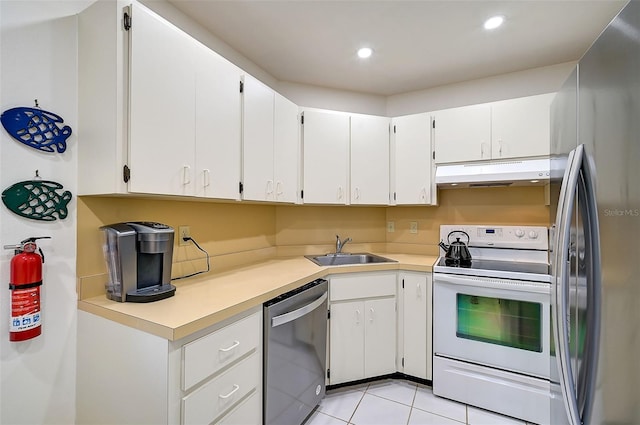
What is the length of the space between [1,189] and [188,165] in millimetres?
666

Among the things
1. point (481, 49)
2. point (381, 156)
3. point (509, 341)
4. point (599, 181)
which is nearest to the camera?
point (599, 181)

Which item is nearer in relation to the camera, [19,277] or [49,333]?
[19,277]

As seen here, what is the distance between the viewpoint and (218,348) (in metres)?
1.18

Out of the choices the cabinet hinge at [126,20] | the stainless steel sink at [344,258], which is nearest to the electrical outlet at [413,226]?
the stainless steel sink at [344,258]

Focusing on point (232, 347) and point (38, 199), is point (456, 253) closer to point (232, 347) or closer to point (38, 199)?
point (232, 347)

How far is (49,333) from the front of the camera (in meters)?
1.23

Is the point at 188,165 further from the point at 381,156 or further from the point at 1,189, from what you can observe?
the point at 381,156

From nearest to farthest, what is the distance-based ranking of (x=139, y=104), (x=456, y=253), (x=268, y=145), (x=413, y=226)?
(x=139, y=104)
(x=268, y=145)
(x=456, y=253)
(x=413, y=226)

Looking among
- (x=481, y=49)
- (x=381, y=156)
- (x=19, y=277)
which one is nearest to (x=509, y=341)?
(x=381, y=156)

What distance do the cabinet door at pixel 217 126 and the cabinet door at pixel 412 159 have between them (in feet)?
4.71

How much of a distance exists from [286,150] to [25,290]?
5.19 ft

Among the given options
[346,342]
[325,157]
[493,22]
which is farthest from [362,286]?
[493,22]

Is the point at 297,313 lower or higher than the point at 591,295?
lower

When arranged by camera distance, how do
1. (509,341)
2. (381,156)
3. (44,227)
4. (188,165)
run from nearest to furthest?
(44,227) → (188,165) → (509,341) → (381,156)
